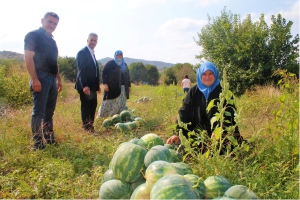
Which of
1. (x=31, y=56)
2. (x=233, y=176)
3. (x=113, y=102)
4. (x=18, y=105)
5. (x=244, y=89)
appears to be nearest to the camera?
(x=233, y=176)

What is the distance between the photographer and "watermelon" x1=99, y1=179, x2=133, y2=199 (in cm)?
177

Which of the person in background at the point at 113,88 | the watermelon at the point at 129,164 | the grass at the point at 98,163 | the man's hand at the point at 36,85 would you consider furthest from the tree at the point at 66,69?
the watermelon at the point at 129,164

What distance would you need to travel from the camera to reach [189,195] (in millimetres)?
1356

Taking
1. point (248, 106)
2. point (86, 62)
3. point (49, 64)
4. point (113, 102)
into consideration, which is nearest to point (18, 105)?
point (113, 102)

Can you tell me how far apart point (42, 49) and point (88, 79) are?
1395 millimetres

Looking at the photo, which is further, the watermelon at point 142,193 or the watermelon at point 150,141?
the watermelon at point 150,141

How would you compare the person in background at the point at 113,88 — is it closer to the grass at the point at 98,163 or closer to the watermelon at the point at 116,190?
the grass at the point at 98,163

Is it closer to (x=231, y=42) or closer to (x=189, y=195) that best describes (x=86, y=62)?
(x=189, y=195)

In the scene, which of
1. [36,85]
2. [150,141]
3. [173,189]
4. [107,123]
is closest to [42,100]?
[36,85]

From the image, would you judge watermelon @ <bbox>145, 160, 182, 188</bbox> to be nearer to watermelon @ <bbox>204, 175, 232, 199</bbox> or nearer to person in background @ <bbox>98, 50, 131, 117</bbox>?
watermelon @ <bbox>204, 175, 232, 199</bbox>

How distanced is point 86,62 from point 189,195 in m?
4.28

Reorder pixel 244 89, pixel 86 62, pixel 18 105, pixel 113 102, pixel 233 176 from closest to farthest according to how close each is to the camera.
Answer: pixel 233 176
pixel 86 62
pixel 113 102
pixel 18 105
pixel 244 89

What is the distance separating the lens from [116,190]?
1.78m

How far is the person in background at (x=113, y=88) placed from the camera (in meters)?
6.13
